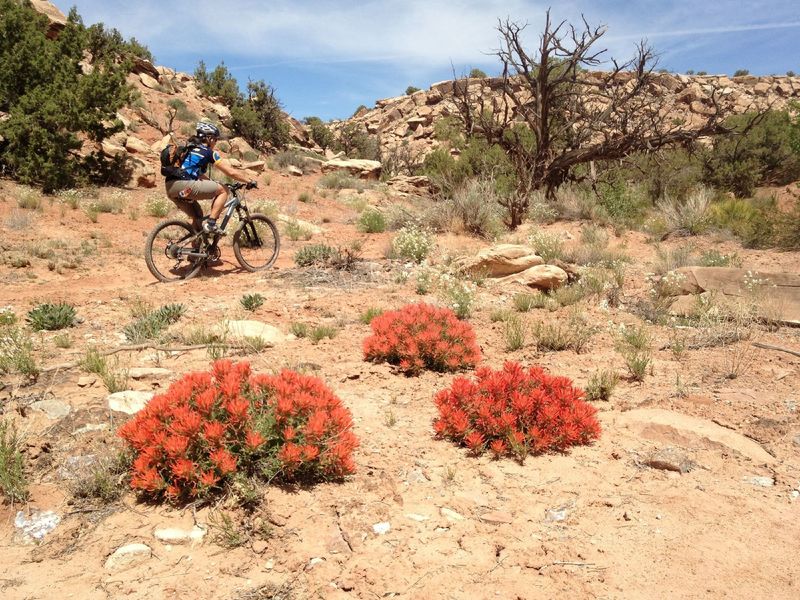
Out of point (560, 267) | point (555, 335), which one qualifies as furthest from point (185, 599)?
point (560, 267)

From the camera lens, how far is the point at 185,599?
2.16 m

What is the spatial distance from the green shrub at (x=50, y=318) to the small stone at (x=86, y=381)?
176 cm

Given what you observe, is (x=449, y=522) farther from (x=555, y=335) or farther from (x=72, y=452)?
(x=555, y=335)

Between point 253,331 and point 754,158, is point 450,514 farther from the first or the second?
point 754,158

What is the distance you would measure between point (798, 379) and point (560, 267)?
400cm

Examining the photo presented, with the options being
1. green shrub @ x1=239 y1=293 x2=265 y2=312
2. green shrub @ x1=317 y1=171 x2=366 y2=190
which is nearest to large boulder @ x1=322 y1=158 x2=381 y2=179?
green shrub @ x1=317 y1=171 x2=366 y2=190

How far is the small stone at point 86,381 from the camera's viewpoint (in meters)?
3.98

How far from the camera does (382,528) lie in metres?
2.67

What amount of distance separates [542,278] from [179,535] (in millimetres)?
6415

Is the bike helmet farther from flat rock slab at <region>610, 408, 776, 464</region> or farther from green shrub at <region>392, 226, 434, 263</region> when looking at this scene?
flat rock slab at <region>610, 408, 776, 464</region>

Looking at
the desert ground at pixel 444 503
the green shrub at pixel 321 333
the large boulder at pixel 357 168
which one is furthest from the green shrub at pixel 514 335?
the large boulder at pixel 357 168

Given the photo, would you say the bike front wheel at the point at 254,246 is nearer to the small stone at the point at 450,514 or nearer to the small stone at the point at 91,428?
the small stone at the point at 91,428

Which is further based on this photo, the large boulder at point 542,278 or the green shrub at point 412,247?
the green shrub at point 412,247

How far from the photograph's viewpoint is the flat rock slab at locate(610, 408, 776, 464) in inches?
135
